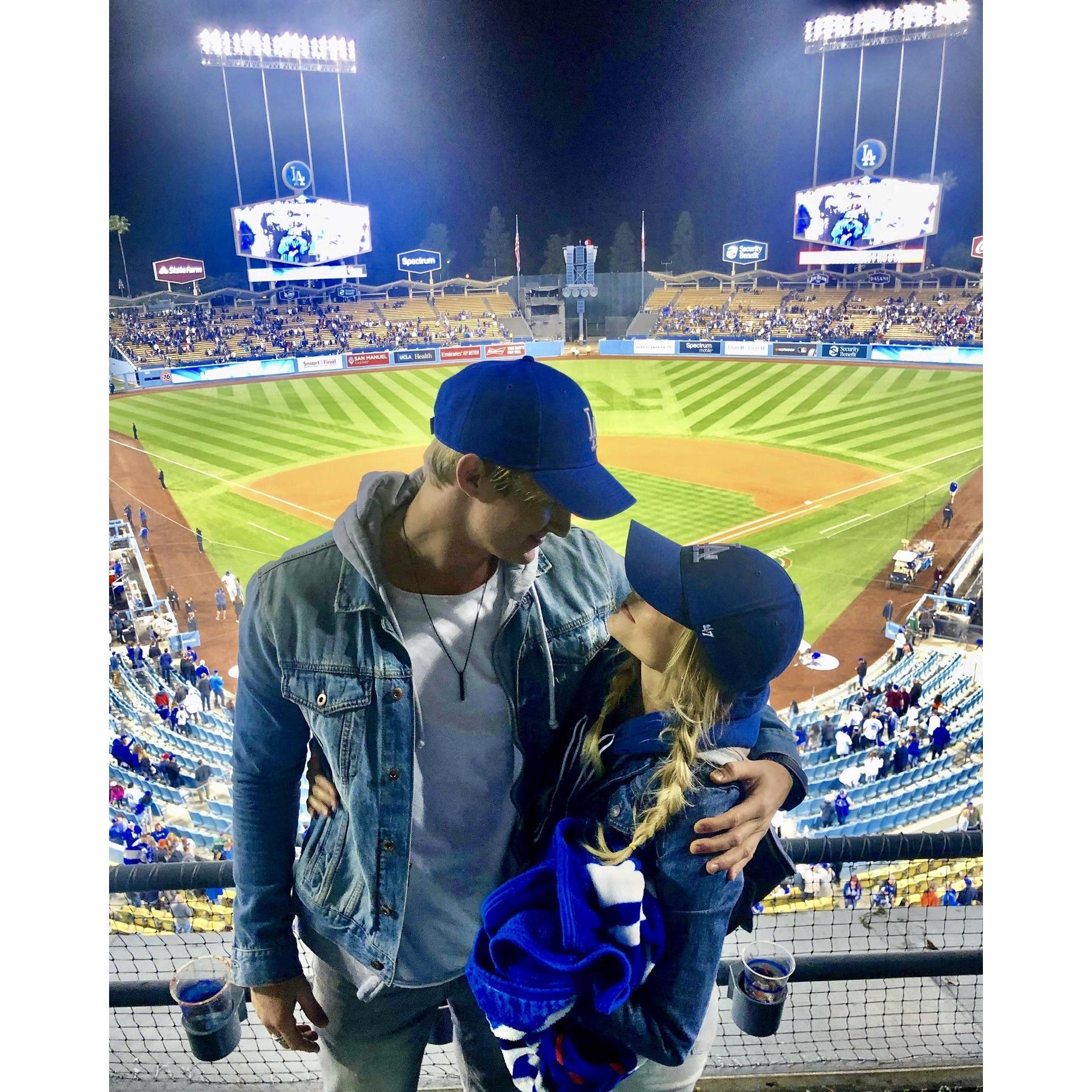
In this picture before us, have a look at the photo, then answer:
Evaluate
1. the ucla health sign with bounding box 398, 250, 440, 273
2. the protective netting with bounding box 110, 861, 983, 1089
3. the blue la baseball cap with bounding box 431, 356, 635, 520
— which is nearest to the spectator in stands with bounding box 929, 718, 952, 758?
the protective netting with bounding box 110, 861, 983, 1089

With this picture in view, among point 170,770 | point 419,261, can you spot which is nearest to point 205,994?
point 170,770

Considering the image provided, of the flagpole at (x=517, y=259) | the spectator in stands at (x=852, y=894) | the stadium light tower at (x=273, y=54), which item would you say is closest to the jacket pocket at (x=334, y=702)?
the flagpole at (x=517, y=259)

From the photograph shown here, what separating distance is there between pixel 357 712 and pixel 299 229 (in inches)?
46.2

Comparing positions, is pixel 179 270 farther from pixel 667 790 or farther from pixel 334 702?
pixel 667 790

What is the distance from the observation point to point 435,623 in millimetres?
1769

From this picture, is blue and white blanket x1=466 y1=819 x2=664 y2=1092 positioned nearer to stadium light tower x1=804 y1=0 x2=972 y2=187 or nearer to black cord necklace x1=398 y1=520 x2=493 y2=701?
black cord necklace x1=398 y1=520 x2=493 y2=701

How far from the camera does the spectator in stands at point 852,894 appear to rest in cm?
291

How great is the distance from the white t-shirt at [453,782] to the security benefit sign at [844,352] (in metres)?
1.08

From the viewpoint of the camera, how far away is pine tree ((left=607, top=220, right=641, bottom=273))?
2098 mm

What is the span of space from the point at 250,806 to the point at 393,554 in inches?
26.4

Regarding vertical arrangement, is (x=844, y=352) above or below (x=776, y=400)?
above

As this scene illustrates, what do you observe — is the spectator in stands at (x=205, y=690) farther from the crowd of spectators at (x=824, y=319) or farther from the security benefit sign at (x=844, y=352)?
the security benefit sign at (x=844, y=352)
